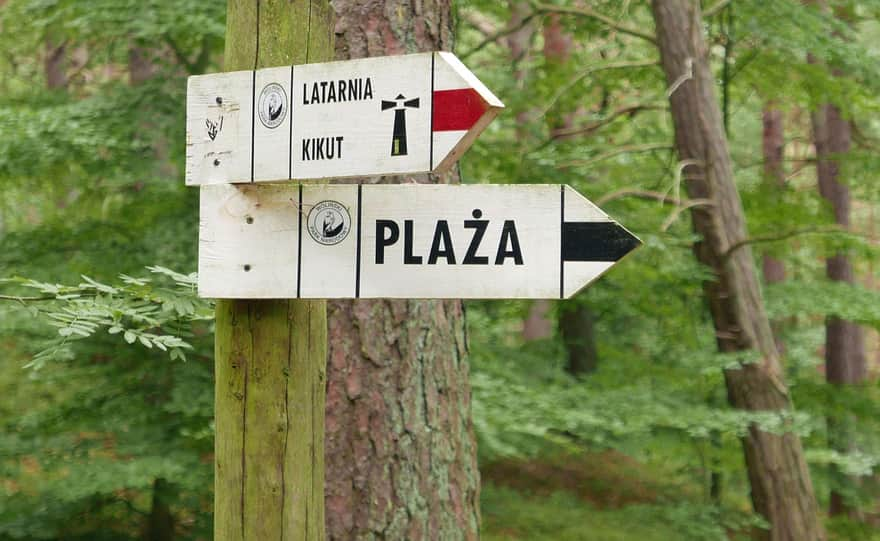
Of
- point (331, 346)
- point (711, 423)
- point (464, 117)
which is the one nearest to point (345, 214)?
point (464, 117)

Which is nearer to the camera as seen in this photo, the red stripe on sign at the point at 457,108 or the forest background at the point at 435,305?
the red stripe on sign at the point at 457,108

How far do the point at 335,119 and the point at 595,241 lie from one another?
56 centimetres

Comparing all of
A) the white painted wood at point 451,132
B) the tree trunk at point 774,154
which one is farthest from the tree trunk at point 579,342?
the white painted wood at point 451,132

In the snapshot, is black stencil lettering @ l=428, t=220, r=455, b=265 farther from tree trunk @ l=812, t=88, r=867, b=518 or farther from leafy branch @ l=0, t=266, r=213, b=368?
tree trunk @ l=812, t=88, r=867, b=518

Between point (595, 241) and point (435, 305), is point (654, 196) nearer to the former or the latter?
point (435, 305)

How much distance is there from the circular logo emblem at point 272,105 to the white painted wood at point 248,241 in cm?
14

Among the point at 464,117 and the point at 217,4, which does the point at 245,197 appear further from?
the point at 217,4

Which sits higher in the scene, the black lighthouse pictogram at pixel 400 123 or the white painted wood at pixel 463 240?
the black lighthouse pictogram at pixel 400 123

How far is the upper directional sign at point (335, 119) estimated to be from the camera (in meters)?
1.59

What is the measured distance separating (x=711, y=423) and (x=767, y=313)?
1694 millimetres

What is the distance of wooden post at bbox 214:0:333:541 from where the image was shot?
1.79 m

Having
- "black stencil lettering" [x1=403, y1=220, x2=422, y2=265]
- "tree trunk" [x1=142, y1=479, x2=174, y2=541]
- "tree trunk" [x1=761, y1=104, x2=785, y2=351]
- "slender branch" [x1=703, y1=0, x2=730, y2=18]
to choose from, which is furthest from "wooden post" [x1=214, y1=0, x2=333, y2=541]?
"tree trunk" [x1=761, y1=104, x2=785, y2=351]

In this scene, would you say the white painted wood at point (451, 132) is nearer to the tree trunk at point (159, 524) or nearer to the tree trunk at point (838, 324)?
the tree trunk at point (159, 524)

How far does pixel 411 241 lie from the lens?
1.70 metres
